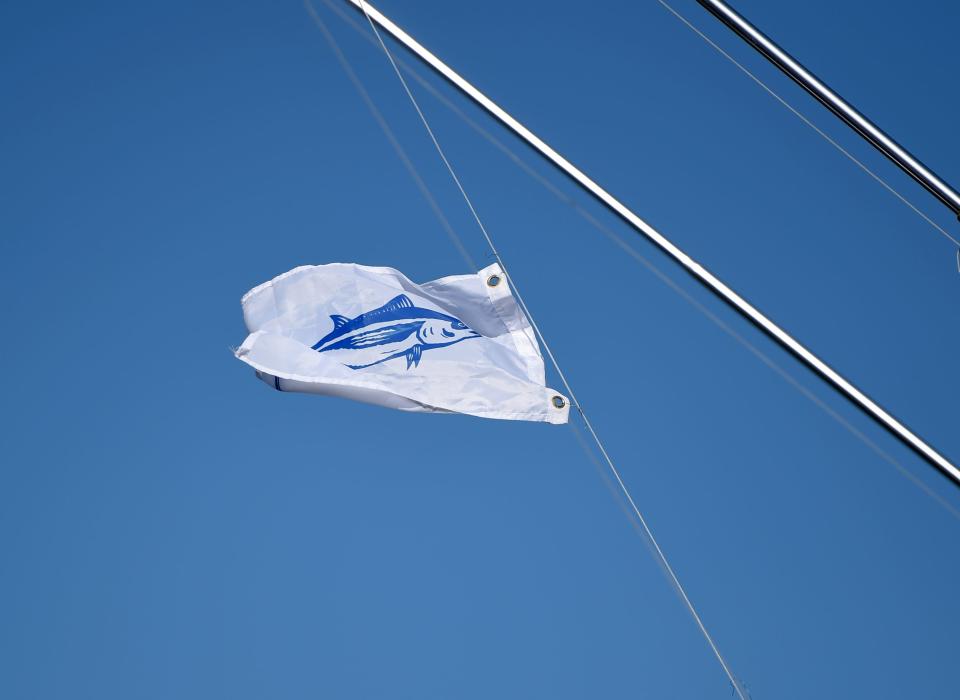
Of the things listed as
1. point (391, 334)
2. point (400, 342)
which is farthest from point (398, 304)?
A: point (400, 342)

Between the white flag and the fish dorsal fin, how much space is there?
0.04 feet

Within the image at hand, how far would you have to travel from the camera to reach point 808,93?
880 centimetres

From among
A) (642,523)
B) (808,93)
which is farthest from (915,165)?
(642,523)

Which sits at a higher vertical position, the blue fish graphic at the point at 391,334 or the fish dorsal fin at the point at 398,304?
the fish dorsal fin at the point at 398,304

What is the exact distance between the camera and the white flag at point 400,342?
15.0 meters

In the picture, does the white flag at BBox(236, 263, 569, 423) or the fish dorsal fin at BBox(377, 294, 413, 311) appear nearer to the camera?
the white flag at BBox(236, 263, 569, 423)

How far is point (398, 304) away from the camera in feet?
54.6

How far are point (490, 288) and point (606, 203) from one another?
25.4 feet

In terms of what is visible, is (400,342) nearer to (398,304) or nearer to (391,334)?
(391,334)

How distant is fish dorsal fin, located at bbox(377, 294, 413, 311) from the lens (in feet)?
54.4

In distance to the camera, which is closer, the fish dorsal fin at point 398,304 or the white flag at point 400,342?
the white flag at point 400,342

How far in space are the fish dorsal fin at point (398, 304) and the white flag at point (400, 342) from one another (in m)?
0.01

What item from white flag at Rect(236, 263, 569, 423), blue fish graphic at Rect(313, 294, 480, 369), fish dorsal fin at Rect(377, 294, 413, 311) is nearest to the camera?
white flag at Rect(236, 263, 569, 423)

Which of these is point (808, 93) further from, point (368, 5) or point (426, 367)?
point (426, 367)
